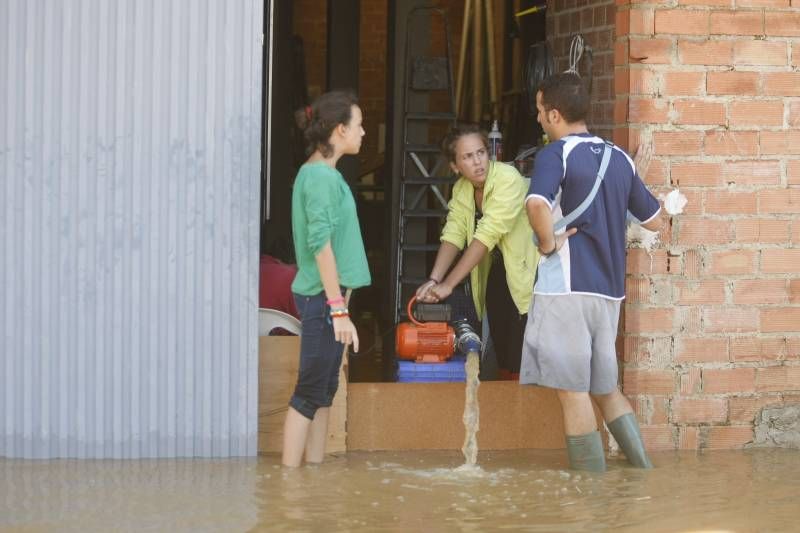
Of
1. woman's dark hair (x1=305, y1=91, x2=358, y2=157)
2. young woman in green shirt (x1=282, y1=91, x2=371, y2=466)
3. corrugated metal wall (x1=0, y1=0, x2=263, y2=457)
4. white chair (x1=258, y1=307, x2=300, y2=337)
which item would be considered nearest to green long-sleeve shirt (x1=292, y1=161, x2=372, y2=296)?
young woman in green shirt (x1=282, y1=91, x2=371, y2=466)

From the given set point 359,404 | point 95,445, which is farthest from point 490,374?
point 95,445

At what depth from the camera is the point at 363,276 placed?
6.05 meters

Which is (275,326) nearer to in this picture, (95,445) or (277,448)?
(277,448)

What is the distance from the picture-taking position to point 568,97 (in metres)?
5.99

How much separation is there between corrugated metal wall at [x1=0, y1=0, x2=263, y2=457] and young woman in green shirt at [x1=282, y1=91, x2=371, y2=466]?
0.42 metres

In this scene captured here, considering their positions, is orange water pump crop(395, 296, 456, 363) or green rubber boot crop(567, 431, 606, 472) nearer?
green rubber boot crop(567, 431, 606, 472)

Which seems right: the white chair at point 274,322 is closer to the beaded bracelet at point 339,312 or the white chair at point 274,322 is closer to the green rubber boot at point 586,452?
the beaded bracelet at point 339,312

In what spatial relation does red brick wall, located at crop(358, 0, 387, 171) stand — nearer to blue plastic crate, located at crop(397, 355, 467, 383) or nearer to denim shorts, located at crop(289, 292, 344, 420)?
blue plastic crate, located at crop(397, 355, 467, 383)

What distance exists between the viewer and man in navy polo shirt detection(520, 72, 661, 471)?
5.89m

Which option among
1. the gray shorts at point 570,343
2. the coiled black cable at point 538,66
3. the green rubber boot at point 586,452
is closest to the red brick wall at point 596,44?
the coiled black cable at point 538,66

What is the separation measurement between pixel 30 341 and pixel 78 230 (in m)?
0.57

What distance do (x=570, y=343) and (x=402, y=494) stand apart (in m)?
1.02

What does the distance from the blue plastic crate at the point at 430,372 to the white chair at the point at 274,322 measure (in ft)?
1.98

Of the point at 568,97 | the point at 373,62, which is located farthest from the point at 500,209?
the point at 373,62
